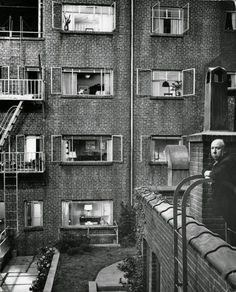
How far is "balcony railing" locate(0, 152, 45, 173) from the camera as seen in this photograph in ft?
57.3

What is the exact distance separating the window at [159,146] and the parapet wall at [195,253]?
9929mm

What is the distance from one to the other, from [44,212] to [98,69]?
7494 millimetres

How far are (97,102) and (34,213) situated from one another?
6243 mm

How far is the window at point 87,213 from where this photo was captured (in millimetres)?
18328

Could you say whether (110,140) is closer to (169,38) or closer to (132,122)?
(132,122)

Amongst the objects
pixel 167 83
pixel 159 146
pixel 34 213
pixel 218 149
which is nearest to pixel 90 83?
pixel 167 83

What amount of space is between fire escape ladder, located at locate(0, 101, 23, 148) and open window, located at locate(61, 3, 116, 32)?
15.7 ft

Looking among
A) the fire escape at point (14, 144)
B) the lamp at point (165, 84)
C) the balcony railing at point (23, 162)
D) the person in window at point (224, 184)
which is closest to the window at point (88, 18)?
the fire escape at point (14, 144)

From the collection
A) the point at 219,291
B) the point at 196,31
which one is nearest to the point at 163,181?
the point at 196,31

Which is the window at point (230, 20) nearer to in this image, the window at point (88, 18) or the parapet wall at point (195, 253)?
the window at point (88, 18)

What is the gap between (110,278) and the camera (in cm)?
1232

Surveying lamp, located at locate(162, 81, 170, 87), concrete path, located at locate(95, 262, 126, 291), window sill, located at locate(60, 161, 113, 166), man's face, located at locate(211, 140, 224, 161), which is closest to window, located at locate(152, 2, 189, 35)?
lamp, located at locate(162, 81, 170, 87)

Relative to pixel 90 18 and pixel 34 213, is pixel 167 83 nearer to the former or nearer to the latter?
pixel 90 18

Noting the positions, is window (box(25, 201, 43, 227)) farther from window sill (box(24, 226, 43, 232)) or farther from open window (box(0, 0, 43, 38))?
open window (box(0, 0, 43, 38))
